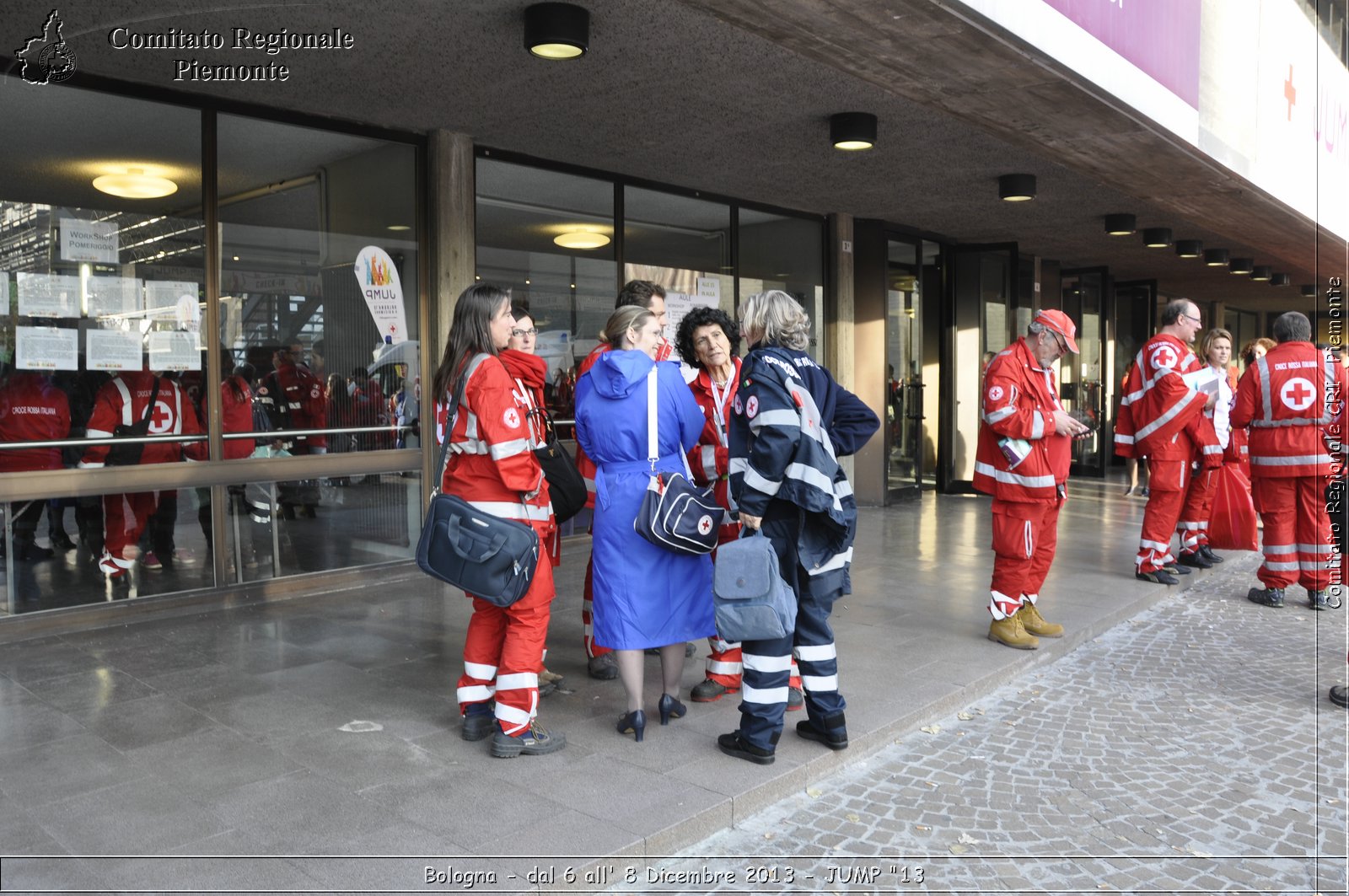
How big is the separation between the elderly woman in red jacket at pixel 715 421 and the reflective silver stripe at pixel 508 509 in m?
0.85

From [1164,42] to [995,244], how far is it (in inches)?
248

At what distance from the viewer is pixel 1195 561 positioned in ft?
27.5

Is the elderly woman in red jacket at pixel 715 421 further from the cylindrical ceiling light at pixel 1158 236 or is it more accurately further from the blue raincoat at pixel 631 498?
the cylindrical ceiling light at pixel 1158 236

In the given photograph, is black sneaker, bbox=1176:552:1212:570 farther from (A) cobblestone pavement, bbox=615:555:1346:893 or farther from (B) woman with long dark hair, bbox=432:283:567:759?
(B) woman with long dark hair, bbox=432:283:567:759

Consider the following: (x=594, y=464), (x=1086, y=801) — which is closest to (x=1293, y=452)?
(x=1086, y=801)

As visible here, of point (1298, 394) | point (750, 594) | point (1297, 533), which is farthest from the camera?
point (1297, 533)

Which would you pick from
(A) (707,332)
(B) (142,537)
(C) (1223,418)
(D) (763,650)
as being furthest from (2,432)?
(C) (1223,418)

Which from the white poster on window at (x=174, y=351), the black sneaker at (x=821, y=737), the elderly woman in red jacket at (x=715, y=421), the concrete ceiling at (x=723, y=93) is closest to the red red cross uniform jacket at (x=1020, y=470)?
the elderly woman in red jacket at (x=715, y=421)

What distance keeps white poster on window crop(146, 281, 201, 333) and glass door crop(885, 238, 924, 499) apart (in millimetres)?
8301

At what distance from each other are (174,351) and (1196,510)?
790 centimetres

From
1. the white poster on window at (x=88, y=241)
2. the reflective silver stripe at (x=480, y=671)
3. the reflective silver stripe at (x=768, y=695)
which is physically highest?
the white poster on window at (x=88, y=241)

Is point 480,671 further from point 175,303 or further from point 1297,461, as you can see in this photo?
point 1297,461

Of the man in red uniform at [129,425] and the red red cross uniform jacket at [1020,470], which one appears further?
the man in red uniform at [129,425]

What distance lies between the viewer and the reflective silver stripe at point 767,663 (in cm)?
383
